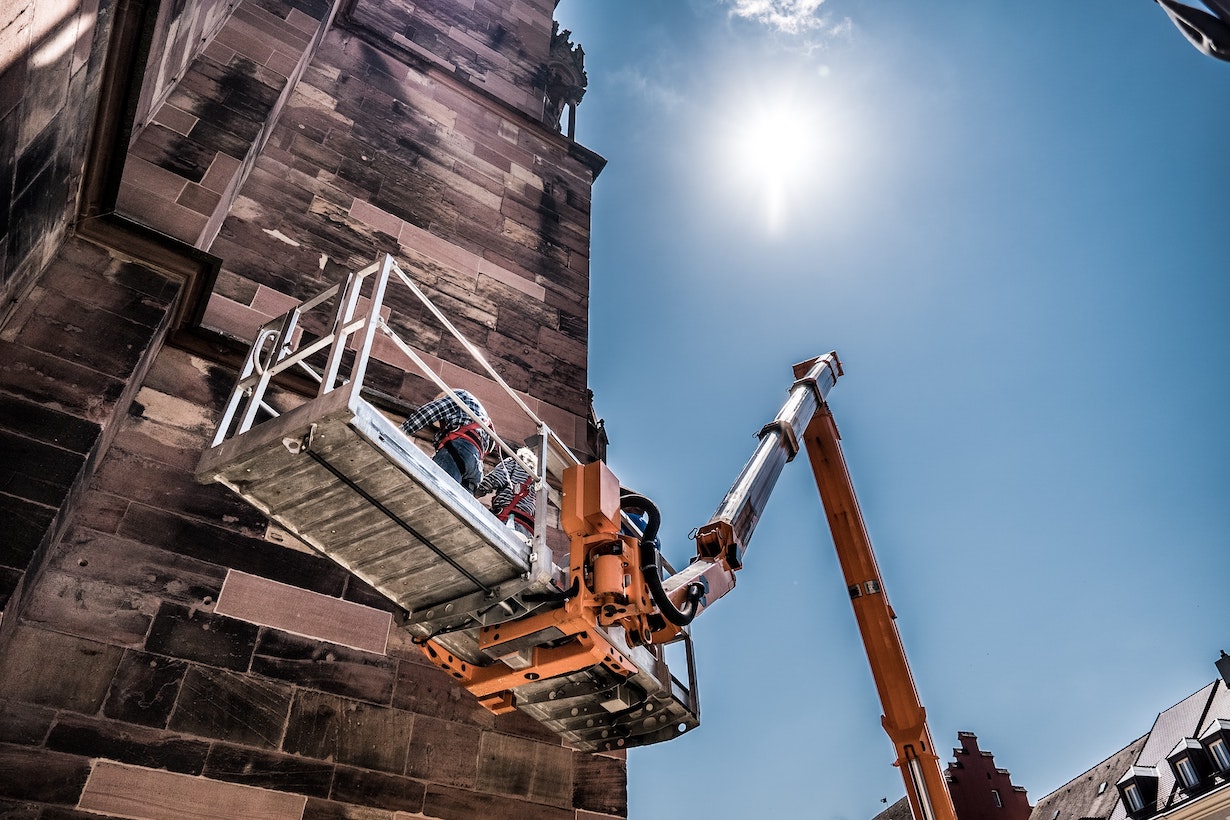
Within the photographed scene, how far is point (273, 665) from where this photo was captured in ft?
16.2

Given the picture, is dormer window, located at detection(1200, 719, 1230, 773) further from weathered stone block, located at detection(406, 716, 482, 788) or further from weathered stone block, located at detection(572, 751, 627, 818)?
weathered stone block, located at detection(406, 716, 482, 788)

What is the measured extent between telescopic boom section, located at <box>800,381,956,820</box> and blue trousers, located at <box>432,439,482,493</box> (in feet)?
20.0

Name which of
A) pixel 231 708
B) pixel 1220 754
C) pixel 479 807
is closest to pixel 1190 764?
pixel 1220 754

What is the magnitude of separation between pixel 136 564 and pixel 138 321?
1496mm

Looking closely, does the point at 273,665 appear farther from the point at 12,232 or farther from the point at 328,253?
the point at 328,253

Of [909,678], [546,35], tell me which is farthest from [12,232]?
[546,35]

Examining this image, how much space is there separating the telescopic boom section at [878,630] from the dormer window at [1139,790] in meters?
18.8

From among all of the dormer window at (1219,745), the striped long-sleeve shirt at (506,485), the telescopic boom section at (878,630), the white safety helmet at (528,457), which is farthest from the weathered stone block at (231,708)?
the dormer window at (1219,745)

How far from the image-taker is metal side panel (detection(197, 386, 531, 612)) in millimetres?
3498

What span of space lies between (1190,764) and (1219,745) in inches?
43.6

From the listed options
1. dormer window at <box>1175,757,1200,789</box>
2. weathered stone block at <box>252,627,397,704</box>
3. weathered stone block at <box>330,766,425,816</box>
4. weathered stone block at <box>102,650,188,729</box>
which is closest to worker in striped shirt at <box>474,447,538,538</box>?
weathered stone block at <box>252,627,397,704</box>

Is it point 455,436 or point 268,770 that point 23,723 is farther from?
point 455,436

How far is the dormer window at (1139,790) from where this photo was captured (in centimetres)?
2177

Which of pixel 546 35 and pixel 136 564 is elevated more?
pixel 546 35
